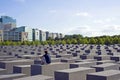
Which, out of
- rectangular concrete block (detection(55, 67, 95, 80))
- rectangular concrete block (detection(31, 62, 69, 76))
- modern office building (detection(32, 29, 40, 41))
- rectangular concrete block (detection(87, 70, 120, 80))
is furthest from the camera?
modern office building (detection(32, 29, 40, 41))

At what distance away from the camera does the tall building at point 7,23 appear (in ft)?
452

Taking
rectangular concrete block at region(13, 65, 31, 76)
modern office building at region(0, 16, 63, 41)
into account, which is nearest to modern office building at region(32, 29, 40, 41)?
modern office building at region(0, 16, 63, 41)

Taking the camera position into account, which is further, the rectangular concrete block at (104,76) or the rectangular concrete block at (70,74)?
the rectangular concrete block at (70,74)

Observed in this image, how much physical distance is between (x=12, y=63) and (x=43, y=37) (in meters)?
125

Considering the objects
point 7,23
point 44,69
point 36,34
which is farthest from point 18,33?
point 44,69

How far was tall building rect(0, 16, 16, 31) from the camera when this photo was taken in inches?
5423

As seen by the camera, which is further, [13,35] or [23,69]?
[13,35]

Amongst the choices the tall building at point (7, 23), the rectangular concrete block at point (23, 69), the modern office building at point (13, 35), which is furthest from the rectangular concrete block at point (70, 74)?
the tall building at point (7, 23)

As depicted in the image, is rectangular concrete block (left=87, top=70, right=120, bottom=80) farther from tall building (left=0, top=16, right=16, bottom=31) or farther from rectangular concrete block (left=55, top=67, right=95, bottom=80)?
tall building (left=0, top=16, right=16, bottom=31)

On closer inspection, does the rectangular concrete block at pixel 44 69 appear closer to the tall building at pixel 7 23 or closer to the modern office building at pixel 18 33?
the modern office building at pixel 18 33

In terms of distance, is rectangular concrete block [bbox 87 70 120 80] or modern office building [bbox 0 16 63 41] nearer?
rectangular concrete block [bbox 87 70 120 80]

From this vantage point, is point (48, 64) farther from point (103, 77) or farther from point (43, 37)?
point (43, 37)

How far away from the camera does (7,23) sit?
139 meters

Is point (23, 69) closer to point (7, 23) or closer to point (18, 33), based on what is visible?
point (18, 33)
